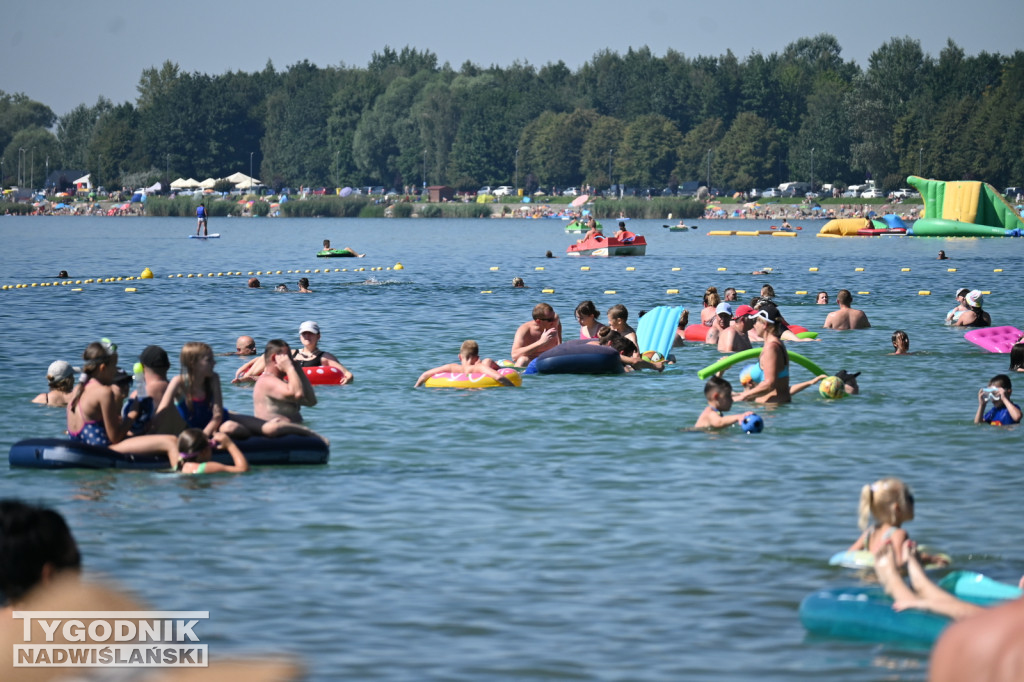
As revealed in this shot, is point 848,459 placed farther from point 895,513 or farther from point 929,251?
point 929,251

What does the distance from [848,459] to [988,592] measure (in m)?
5.33

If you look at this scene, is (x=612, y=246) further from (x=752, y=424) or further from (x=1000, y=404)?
(x=752, y=424)

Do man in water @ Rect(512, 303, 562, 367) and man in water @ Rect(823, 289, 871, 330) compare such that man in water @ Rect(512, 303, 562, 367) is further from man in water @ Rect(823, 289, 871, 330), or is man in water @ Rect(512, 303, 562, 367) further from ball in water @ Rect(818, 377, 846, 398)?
man in water @ Rect(823, 289, 871, 330)

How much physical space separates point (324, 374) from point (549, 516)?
8.18m

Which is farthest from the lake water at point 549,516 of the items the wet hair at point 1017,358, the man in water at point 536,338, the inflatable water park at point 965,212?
the inflatable water park at point 965,212

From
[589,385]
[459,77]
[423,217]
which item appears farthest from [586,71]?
[589,385]

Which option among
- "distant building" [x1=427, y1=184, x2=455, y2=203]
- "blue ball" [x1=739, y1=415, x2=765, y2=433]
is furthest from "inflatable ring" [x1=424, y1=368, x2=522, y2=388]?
"distant building" [x1=427, y1=184, x2=455, y2=203]

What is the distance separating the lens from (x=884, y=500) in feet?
28.3

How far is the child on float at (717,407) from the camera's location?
15016mm

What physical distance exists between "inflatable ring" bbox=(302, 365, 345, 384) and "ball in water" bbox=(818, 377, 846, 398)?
21.0 ft

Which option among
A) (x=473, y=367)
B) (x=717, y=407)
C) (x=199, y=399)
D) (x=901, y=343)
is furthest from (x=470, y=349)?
(x=901, y=343)

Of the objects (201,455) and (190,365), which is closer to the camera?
(190,365)

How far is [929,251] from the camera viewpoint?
66.8 meters

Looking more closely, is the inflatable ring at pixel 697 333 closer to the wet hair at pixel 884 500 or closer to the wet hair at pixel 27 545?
the wet hair at pixel 884 500
